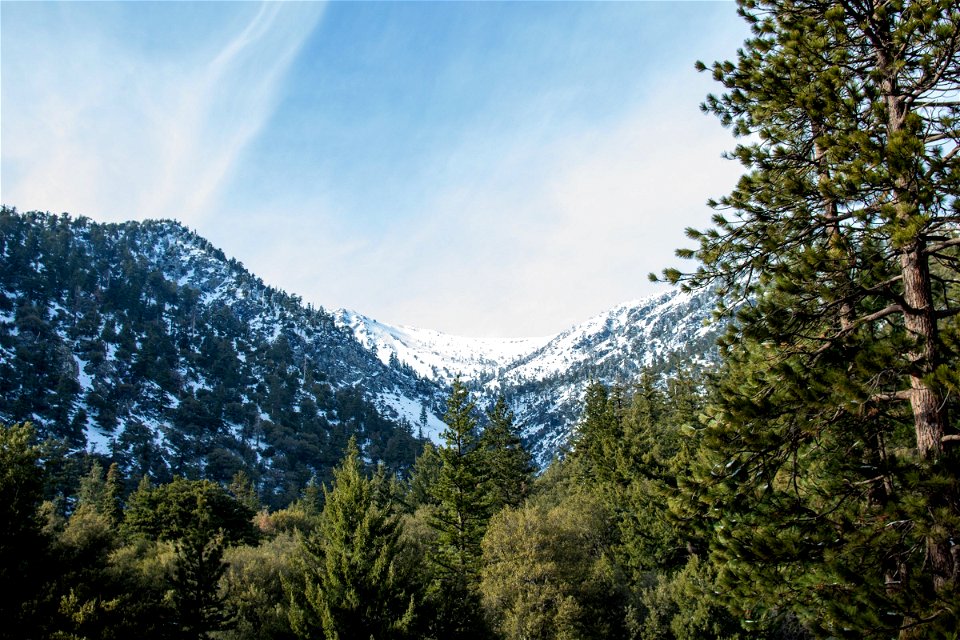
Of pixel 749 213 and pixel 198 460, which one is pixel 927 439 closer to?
pixel 749 213

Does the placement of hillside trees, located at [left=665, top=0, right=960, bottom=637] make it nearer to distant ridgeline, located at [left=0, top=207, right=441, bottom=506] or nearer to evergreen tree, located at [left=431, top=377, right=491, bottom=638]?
evergreen tree, located at [left=431, top=377, right=491, bottom=638]

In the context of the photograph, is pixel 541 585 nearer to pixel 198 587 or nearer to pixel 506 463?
pixel 198 587

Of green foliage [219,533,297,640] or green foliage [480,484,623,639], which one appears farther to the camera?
green foliage [480,484,623,639]

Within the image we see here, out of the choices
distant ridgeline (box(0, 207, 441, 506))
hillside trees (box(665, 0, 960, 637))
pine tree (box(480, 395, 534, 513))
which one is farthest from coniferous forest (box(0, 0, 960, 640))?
distant ridgeline (box(0, 207, 441, 506))

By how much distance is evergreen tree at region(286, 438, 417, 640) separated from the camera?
17.2 m

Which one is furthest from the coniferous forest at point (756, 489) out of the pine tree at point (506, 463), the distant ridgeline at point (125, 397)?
the distant ridgeline at point (125, 397)

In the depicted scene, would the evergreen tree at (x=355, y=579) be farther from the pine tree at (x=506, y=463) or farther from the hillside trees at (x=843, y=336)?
the pine tree at (x=506, y=463)

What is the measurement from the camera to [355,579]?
59.8ft

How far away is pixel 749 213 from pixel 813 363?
89.3 inches

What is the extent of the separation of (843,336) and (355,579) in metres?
17.1

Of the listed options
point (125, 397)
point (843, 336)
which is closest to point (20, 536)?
point (843, 336)

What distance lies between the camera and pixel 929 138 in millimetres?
6418

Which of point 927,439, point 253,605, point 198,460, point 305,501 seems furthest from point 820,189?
point 198,460

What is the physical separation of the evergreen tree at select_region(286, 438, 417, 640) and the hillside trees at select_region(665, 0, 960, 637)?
13582 mm
